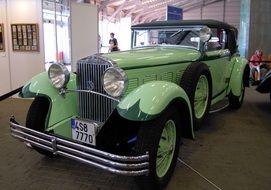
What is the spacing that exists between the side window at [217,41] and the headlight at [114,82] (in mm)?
1884

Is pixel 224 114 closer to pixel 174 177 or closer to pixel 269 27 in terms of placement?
pixel 174 177

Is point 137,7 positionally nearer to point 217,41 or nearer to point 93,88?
point 217,41

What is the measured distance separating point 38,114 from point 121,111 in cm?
103

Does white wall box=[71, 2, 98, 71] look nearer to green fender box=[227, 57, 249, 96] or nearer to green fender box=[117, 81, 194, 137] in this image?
green fender box=[227, 57, 249, 96]

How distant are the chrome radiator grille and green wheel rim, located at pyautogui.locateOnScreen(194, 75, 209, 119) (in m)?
1.26

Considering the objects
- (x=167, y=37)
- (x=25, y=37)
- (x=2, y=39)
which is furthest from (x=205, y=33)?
(x=2, y=39)

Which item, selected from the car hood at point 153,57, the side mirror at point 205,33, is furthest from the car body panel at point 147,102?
the side mirror at point 205,33

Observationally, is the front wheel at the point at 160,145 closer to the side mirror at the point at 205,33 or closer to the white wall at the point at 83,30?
the side mirror at the point at 205,33

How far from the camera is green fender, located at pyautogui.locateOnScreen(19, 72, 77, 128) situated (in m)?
2.62

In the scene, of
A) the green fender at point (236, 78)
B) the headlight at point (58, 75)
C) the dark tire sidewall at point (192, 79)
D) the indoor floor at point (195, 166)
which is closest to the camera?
the indoor floor at point (195, 166)

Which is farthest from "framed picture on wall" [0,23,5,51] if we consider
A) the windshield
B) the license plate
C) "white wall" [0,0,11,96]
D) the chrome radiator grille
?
the license plate

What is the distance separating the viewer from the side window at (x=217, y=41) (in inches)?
151

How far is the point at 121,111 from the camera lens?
6.72ft

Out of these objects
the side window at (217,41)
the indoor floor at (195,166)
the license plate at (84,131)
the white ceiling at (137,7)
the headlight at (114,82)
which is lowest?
the indoor floor at (195,166)
